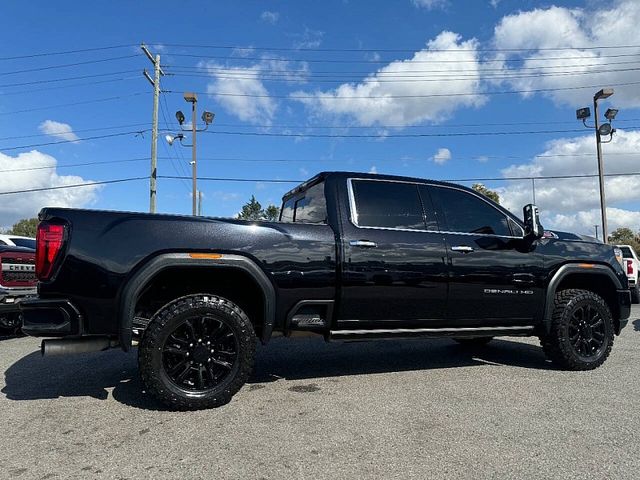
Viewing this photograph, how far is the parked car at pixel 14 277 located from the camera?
6391 mm

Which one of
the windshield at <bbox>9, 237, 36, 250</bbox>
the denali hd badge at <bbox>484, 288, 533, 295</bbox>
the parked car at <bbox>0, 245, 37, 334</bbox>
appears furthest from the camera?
the windshield at <bbox>9, 237, 36, 250</bbox>

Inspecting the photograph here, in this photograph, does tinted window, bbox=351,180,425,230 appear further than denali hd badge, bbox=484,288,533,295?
No

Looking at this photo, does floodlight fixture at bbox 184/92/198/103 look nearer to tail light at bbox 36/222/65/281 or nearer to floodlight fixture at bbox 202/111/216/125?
floodlight fixture at bbox 202/111/216/125

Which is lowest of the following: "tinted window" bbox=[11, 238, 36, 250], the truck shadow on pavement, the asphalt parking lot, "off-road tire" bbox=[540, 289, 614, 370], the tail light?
the asphalt parking lot

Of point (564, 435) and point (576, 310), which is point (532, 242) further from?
Result: point (564, 435)

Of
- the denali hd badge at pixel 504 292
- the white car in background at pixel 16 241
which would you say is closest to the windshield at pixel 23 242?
the white car in background at pixel 16 241

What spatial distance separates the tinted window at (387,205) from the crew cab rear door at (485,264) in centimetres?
26

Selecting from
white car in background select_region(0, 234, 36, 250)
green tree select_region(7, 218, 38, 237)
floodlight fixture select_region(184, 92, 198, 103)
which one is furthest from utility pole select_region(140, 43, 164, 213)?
green tree select_region(7, 218, 38, 237)

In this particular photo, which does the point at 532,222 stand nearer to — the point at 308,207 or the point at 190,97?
the point at 308,207

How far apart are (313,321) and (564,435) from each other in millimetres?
2054

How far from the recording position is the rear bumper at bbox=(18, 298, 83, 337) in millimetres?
3367

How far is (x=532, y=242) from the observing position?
4.83 metres

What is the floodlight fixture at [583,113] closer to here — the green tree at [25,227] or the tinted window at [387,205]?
the tinted window at [387,205]

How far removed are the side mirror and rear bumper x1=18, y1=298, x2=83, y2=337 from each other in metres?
4.17
